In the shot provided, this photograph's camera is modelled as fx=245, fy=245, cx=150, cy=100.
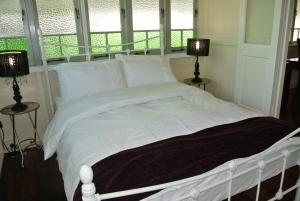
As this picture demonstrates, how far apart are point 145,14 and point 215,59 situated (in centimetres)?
123

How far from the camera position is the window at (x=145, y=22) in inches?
122

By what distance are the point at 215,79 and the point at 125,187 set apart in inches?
112

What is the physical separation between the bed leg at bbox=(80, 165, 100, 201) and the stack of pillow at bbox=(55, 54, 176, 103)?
1575 mm

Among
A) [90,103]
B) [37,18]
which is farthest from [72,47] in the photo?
[90,103]

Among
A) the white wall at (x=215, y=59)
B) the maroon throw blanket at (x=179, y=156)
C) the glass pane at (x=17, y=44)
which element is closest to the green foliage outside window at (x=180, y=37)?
the white wall at (x=215, y=59)

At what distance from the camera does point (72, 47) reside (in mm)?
2842

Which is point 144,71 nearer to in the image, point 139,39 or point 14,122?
point 139,39

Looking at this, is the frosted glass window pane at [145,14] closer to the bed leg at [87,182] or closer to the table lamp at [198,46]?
the table lamp at [198,46]

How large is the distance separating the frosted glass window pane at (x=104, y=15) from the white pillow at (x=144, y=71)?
49 centimetres

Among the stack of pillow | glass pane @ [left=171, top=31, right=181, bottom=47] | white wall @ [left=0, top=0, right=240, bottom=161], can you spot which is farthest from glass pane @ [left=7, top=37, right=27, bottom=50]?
glass pane @ [left=171, top=31, right=181, bottom=47]

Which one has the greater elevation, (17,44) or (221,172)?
(17,44)

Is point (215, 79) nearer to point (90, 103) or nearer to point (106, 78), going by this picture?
point (106, 78)

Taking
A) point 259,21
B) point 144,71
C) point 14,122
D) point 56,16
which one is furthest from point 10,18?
point 259,21

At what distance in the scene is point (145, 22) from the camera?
3189 millimetres
